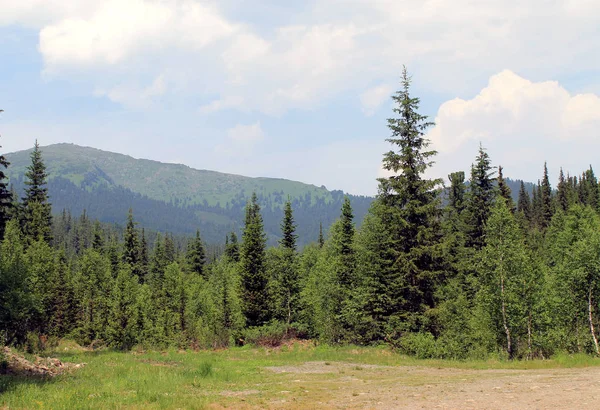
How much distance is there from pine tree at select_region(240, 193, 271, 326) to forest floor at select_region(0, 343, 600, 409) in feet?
68.6

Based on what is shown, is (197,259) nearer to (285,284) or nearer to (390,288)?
(285,284)

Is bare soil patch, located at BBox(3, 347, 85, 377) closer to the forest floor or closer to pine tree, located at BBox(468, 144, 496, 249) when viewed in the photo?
the forest floor

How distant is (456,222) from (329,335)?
2017 cm

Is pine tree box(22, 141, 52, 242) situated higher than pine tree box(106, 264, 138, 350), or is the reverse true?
pine tree box(22, 141, 52, 242)

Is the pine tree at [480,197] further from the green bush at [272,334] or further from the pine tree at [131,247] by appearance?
the pine tree at [131,247]

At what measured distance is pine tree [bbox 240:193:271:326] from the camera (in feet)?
148

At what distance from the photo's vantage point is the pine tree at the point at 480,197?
39.7 metres

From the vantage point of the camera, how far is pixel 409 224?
29.1m

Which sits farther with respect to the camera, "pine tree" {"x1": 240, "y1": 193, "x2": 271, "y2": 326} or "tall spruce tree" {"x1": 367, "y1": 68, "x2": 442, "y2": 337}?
"pine tree" {"x1": 240, "y1": 193, "x2": 271, "y2": 326}

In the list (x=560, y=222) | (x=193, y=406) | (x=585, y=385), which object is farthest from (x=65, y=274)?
(x=560, y=222)

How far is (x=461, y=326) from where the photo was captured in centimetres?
2859

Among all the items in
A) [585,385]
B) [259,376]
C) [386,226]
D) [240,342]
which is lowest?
[240,342]

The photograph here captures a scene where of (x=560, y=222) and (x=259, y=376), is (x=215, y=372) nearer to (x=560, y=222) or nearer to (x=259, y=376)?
(x=259, y=376)

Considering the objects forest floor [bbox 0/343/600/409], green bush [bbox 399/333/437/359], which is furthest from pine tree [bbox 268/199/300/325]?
forest floor [bbox 0/343/600/409]
